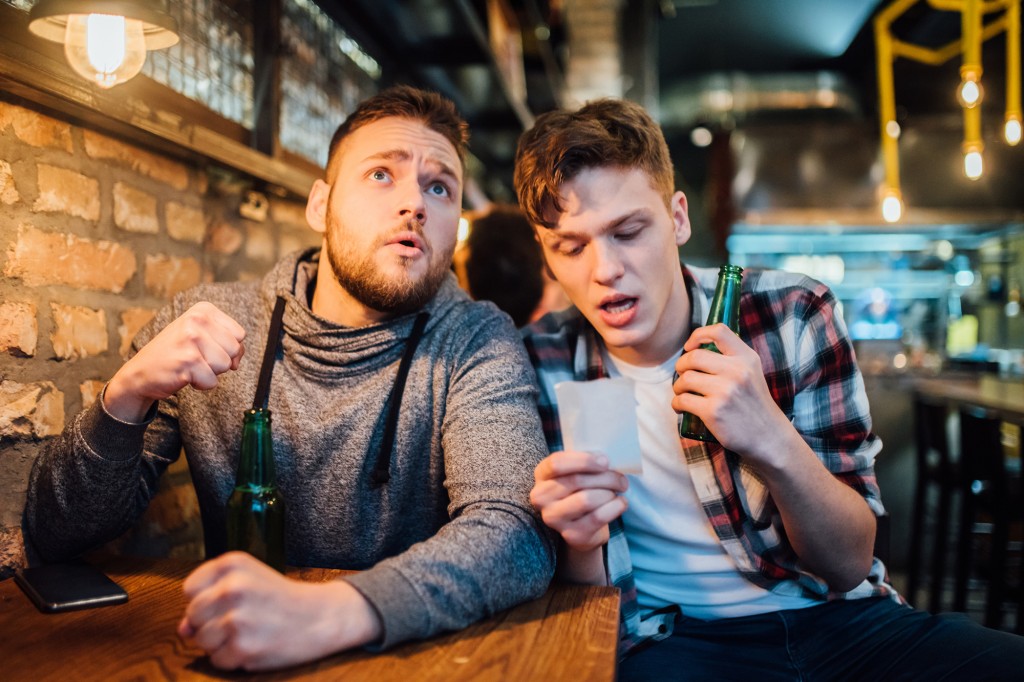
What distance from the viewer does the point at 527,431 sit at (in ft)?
4.37

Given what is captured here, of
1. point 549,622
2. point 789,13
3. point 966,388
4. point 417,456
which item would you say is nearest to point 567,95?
point 789,13

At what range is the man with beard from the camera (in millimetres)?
1174

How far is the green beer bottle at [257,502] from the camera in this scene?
1175mm

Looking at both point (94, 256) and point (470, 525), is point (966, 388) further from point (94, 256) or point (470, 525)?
point (94, 256)

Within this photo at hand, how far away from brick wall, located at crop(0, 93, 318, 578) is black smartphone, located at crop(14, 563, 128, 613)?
0.22 metres

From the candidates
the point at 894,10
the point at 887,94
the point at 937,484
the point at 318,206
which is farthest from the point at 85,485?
the point at 887,94

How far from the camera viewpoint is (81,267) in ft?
5.07

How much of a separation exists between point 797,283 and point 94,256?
1489mm

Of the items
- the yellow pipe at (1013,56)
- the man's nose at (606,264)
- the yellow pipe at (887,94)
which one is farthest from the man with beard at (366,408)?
the yellow pipe at (887,94)

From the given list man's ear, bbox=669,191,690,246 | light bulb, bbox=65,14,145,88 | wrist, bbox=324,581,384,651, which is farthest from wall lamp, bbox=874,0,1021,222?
wrist, bbox=324,581,384,651

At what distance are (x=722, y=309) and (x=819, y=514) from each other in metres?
0.40

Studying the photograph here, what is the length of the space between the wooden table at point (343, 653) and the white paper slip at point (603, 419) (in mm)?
233

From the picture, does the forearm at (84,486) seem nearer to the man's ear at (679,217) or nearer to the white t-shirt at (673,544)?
the white t-shirt at (673,544)

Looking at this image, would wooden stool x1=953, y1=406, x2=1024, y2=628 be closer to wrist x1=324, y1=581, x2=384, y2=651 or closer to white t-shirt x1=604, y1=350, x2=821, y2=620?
white t-shirt x1=604, y1=350, x2=821, y2=620
